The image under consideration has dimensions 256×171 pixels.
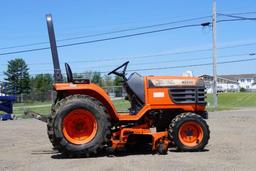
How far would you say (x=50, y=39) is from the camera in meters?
10.9

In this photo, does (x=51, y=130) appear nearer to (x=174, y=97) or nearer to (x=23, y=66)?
(x=174, y=97)

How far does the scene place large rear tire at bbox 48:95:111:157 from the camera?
9.58 meters

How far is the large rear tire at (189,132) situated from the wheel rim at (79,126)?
5.60 ft

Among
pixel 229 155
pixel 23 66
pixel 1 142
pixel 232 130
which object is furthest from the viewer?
pixel 23 66

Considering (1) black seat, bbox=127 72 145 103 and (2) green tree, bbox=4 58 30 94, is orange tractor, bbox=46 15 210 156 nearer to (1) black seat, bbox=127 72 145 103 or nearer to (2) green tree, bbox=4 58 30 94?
(1) black seat, bbox=127 72 145 103

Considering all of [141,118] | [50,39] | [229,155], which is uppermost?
[50,39]

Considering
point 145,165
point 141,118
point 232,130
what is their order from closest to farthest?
point 145,165, point 141,118, point 232,130

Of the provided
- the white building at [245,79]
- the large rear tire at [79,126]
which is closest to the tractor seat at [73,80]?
the large rear tire at [79,126]

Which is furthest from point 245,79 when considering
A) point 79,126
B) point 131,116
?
point 79,126

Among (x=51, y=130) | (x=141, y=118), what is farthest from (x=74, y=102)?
(x=141, y=118)

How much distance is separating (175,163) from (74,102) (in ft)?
8.24

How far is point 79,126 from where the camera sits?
9.89 metres

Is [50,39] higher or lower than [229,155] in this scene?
higher

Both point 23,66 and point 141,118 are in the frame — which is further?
point 23,66
